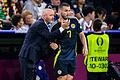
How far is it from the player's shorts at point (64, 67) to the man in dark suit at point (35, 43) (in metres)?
0.47

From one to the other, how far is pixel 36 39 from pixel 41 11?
244 cm

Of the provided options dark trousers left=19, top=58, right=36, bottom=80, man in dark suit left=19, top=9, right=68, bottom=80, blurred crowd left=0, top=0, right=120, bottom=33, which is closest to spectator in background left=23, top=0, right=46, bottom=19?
blurred crowd left=0, top=0, right=120, bottom=33

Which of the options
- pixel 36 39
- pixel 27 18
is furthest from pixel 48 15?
pixel 27 18

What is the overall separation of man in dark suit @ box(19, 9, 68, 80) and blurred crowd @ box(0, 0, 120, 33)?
816 millimetres

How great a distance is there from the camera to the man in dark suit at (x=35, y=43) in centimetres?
951

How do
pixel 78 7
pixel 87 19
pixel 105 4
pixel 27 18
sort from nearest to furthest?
pixel 27 18, pixel 87 19, pixel 78 7, pixel 105 4

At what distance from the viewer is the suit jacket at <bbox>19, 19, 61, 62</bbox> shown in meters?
9.48

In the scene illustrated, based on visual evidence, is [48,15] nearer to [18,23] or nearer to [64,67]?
[64,67]

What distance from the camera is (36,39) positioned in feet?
31.6

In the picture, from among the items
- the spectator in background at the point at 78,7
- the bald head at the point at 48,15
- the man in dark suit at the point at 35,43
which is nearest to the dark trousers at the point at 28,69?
the man in dark suit at the point at 35,43

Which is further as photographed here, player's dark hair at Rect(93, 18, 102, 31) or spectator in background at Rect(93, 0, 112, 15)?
spectator in background at Rect(93, 0, 112, 15)

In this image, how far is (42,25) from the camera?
31.2 ft

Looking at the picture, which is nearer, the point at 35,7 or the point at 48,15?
the point at 48,15

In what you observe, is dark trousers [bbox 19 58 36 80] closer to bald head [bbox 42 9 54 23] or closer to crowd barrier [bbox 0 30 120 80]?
bald head [bbox 42 9 54 23]
